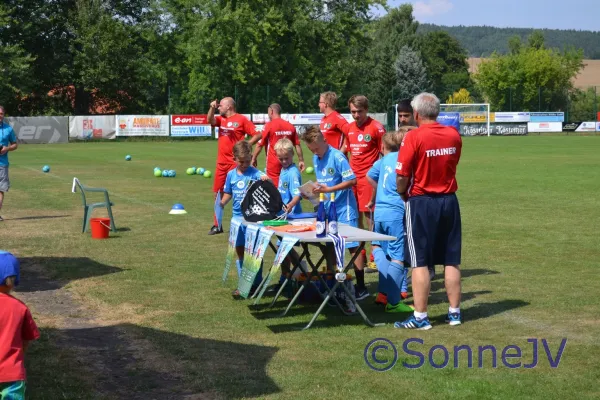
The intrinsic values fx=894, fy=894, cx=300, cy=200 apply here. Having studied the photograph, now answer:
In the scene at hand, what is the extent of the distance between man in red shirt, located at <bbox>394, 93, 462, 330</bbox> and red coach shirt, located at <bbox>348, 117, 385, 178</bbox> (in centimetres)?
313

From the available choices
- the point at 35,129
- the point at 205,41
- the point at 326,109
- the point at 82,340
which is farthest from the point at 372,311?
the point at 205,41

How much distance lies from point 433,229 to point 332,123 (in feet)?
14.8

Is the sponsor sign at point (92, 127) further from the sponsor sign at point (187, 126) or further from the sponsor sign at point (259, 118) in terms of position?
the sponsor sign at point (259, 118)

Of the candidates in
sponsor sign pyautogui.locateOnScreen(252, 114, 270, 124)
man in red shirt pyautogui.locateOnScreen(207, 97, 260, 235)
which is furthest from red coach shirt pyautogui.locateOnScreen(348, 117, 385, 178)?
sponsor sign pyautogui.locateOnScreen(252, 114, 270, 124)

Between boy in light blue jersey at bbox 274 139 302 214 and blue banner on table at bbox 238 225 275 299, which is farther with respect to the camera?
boy in light blue jersey at bbox 274 139 302 214

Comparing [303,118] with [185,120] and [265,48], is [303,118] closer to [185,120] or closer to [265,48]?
[185,120]

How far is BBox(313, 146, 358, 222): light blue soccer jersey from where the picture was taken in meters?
8.94

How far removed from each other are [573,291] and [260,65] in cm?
5348

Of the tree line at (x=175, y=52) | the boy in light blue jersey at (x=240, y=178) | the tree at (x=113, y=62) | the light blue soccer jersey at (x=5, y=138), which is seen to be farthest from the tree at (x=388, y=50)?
the boy in light blue jersey at (x=240, y=178)

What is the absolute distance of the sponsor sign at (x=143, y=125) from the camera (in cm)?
5297

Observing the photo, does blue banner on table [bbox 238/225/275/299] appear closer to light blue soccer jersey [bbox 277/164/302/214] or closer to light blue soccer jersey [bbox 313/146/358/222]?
light blue soccer jersey [bbox 277/164/302/214]

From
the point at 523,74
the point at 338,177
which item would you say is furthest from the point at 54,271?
the point at 523,74

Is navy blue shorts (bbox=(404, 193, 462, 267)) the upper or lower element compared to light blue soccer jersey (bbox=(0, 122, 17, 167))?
lower

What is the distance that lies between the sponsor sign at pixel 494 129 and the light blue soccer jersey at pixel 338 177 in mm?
50434
